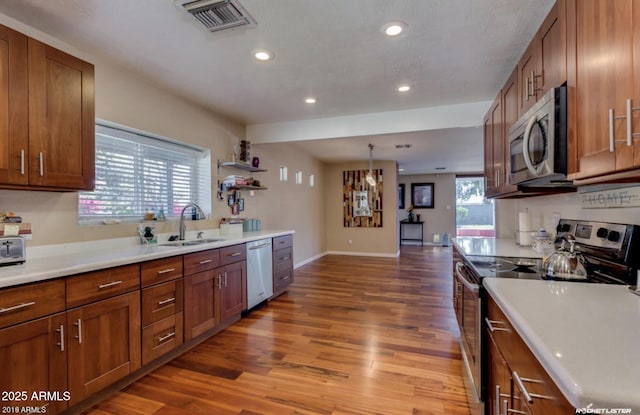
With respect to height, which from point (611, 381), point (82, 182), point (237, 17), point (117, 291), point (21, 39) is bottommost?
point (117, 291)

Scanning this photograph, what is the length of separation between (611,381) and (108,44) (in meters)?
3.15

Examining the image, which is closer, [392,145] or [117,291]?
[117,291]

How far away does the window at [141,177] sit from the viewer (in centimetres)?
256

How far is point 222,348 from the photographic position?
263cm

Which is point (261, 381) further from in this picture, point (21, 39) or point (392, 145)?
point (392, 145)

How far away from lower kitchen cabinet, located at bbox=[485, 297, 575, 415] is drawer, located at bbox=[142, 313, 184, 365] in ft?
6.99

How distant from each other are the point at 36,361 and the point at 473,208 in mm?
10325

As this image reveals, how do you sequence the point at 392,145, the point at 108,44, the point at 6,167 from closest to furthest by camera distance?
the point at 6,167
the point at 108,44
the point at 392,145

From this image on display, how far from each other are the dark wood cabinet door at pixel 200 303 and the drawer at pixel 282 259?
44.1 inches

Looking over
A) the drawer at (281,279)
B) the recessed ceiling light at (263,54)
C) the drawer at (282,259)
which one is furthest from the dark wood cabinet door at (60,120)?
the drawer at (281,279)

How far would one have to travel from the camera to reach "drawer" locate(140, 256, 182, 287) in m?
2.12

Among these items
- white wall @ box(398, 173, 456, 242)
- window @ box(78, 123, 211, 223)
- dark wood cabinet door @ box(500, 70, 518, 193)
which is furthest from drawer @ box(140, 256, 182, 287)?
white wall @ box(398, 173, 456, 242)

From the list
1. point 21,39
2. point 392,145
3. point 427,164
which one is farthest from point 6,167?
point 427,164

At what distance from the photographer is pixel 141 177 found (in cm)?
295
